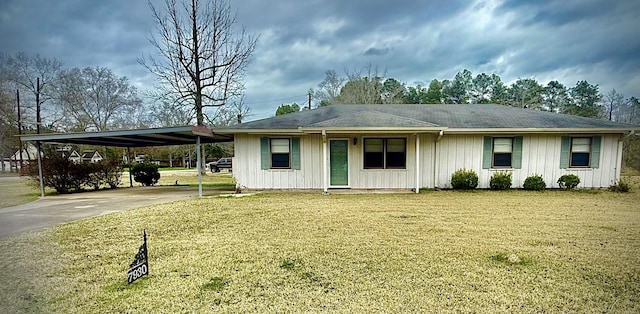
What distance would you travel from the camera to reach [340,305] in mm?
2395

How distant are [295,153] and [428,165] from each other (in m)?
4.52

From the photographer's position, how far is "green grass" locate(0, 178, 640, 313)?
241 centimetres

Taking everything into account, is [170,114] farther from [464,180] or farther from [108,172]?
[464,180]

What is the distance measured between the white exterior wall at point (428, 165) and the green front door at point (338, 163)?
17 cm

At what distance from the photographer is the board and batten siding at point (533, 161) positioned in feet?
31.3

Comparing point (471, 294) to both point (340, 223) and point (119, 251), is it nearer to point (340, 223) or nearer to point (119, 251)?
point (340, 223)

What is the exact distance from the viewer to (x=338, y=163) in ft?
31.4

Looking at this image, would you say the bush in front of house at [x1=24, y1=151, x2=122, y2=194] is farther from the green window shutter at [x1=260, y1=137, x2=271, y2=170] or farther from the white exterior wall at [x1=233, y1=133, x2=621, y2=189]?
the green window shutter at [x1=260, y1=137, x2=271, y2=170]

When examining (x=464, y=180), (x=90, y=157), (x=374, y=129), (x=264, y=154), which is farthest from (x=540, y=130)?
(x=90, y=157)

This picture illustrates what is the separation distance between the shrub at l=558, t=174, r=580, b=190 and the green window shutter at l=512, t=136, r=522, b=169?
129 centimetres

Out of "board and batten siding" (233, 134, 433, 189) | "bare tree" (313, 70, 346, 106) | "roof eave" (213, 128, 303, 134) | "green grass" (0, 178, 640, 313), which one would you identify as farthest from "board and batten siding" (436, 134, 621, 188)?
"bare tree" (313, 70, 346, 106)

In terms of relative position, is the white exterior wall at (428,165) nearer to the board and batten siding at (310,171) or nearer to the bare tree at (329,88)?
the board and batten siding at (310,171)

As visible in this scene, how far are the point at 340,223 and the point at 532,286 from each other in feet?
9.79

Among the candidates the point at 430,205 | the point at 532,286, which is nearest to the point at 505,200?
the point at 430,205
